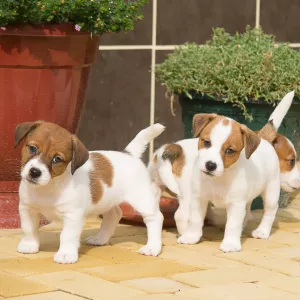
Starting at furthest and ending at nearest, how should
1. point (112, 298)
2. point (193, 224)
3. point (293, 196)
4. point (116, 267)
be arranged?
1. point (293, 196)
2. point (193, 224)
3. point (116, 267)
4. point (112, 298)

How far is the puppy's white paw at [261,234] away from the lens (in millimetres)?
6941

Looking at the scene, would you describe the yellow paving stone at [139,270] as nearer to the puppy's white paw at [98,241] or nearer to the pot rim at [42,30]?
the puppy's white paw at [98,241]

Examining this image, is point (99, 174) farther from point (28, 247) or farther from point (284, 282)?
point (284, 282)

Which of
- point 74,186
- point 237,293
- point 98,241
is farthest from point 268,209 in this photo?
point 237,293

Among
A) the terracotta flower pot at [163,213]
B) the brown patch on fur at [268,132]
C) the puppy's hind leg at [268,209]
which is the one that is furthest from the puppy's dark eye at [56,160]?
the brown patch on fur at [268,132]

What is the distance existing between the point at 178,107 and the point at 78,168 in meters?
3.12

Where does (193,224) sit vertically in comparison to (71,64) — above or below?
below

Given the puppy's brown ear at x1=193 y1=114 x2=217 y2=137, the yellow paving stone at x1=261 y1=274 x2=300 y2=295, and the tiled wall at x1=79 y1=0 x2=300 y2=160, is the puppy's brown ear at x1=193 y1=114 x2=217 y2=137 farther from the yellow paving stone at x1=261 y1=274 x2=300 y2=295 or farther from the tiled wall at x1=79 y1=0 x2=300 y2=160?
the tiled wall at x1=79 y1=0 x2=300 y2=160

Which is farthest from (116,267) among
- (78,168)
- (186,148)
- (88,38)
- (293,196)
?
(293,196)

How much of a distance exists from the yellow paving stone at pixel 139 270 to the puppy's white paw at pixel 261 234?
1.08m

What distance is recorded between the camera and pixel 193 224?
21.7ft

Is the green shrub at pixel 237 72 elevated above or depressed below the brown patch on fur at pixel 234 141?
above

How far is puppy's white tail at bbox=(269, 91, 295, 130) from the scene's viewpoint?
7.36 meters

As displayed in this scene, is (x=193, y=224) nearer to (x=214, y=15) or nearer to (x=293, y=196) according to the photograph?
(x=293, y=196)
